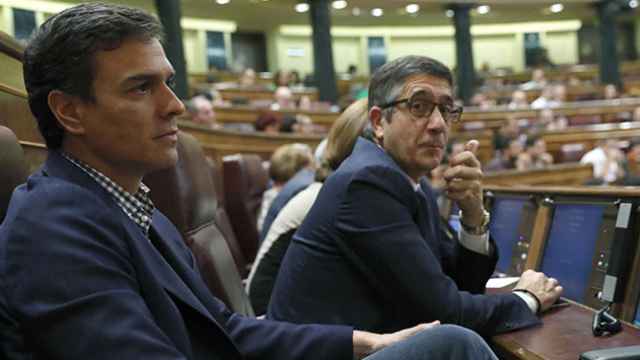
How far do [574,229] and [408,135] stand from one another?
0.44 meters

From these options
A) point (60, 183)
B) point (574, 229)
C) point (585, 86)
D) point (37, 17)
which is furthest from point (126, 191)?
point (585, 86)

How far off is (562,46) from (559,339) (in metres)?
15.0

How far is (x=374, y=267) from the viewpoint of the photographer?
121 centimetres

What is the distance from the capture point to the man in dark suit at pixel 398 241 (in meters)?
1.16

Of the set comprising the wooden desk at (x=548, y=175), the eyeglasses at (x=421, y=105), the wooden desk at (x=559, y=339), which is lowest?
the wooden desk at (x=548, y=175)

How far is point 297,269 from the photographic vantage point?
1.33 metres

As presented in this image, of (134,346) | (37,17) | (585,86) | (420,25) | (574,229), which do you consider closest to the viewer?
(134,346)

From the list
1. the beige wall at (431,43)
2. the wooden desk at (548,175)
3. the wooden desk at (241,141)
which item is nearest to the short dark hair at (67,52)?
the wooden desk at (548,175)

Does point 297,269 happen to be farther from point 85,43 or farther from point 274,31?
point 274,31

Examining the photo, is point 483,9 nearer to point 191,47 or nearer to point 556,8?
point 556,8

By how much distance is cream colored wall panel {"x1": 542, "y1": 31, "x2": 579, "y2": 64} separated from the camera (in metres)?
14.5

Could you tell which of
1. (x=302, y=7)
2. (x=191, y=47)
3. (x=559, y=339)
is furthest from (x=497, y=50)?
(x=559, y=339)

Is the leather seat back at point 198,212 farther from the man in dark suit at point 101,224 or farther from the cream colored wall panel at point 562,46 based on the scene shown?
the cream colored wall panel at point 562,46

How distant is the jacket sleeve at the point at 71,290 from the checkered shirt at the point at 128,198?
0.09 meters
